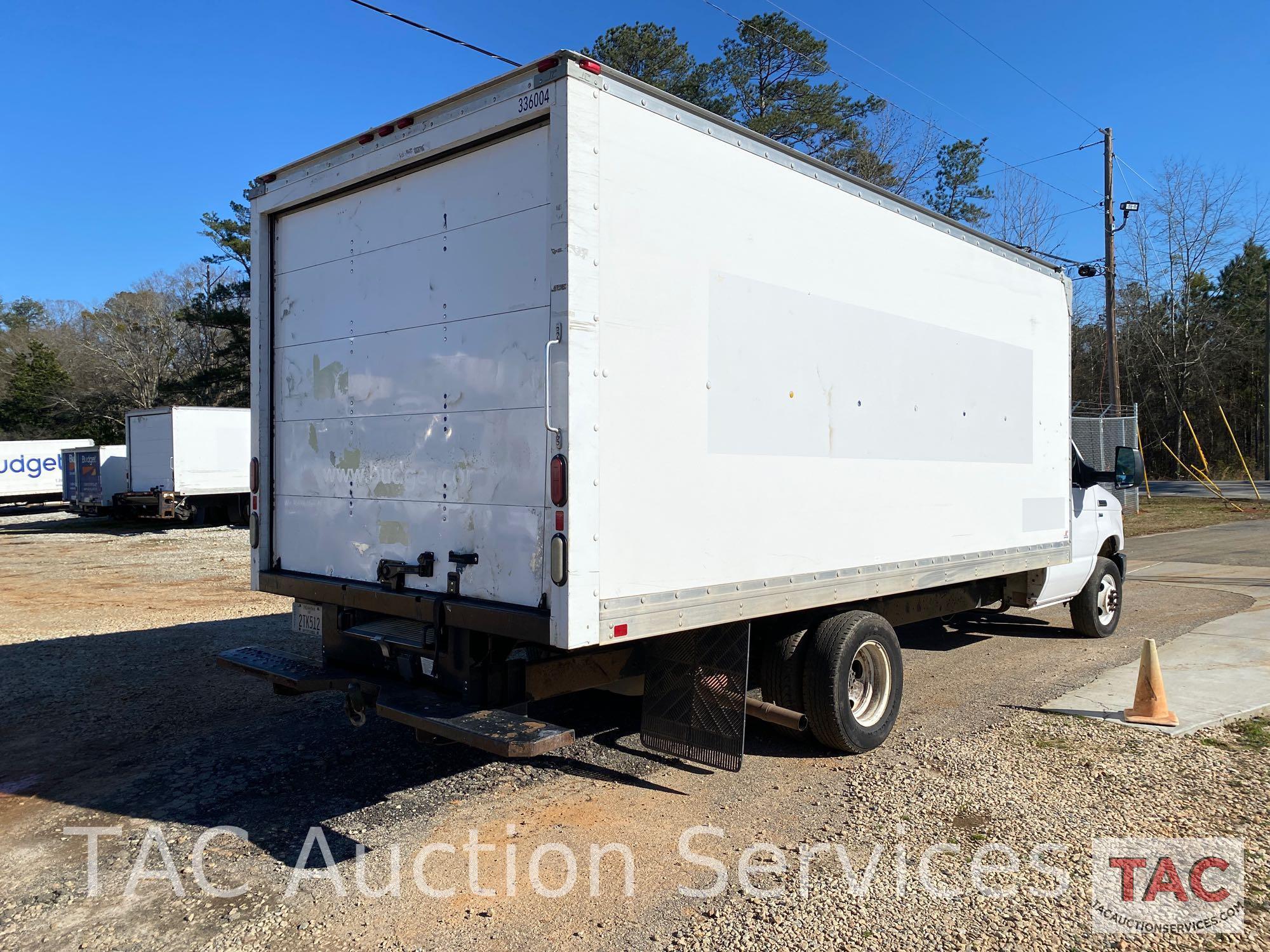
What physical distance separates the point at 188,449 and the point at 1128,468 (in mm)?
22131

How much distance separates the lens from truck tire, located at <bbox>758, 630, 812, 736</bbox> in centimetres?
507

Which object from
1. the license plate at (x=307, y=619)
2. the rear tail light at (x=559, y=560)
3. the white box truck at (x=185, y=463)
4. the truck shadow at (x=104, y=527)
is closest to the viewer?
the rear tail light at (x=559, y=560)

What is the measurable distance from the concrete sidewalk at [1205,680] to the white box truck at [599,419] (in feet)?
4.69

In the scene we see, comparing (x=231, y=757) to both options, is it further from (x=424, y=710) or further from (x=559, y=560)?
(x=559, y=560)

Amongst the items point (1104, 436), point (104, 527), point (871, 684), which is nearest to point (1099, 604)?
point (871, 684)

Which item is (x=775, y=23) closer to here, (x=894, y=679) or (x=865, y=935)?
(x=894, y=679)

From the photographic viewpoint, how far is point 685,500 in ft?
13.5

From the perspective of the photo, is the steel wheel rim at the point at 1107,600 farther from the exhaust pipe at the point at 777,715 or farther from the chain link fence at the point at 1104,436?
the chain link fence at the point at 1104,436

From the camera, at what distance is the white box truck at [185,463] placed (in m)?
22.9

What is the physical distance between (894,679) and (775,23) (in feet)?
84.9

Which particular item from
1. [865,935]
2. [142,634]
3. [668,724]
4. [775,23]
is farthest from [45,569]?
[775,23]

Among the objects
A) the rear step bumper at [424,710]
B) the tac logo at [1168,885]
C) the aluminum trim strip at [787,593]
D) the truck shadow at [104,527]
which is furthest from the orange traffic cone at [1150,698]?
the truck shadow at [104,527]

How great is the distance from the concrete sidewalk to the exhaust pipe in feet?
7.44

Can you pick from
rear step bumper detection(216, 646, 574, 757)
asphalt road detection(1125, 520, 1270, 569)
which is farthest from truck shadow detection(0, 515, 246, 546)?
asphalt road detection(1125, 520, 1270, 569)
